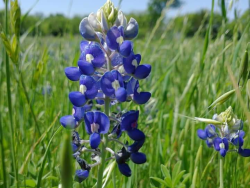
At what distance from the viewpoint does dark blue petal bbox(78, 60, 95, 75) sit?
115 centimetres

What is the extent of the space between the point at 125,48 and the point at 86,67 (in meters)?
0.15

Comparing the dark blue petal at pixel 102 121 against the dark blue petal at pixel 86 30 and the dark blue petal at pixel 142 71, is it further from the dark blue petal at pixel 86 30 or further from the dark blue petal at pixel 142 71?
the dark blue petal at pixel 86 30

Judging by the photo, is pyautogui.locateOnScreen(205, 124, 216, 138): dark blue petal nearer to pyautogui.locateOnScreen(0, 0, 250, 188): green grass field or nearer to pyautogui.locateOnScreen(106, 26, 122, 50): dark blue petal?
pyautogui.locateOnScreen(0, 0, 250, 188): green grass field

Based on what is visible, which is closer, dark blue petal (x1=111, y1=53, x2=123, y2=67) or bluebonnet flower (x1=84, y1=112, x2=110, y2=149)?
bluebonnet flower (x1=84, y1=112, x2=110, y2=149)

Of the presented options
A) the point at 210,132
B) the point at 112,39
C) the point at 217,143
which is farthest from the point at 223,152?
the point at 112,39

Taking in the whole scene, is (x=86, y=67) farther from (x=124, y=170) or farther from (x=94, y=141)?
(x=124, y=170)

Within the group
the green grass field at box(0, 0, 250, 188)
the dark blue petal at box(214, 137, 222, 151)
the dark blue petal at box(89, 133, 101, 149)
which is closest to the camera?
the dark blue petal at box(89, 133, 101, 149)

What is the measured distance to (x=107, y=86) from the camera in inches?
45.3

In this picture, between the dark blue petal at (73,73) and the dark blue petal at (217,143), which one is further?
the dark blue petal at (217,143)

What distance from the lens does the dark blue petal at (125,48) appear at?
1.15 metres

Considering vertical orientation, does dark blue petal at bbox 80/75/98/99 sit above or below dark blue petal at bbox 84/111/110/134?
above

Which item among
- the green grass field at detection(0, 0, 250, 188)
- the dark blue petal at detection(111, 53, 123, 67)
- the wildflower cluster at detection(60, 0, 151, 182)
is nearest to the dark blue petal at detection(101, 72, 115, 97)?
the wildflower cluster at detection(60, 0, 151, 182)

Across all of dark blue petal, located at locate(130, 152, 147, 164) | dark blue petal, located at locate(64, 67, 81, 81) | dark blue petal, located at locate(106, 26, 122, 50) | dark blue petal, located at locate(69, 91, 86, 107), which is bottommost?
dark blue petal, located at locate(130, 152, 147, 164)

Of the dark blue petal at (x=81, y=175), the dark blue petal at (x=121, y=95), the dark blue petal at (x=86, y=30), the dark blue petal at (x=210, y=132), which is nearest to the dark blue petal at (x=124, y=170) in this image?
the dark blue petal at (x=81, y=175)
